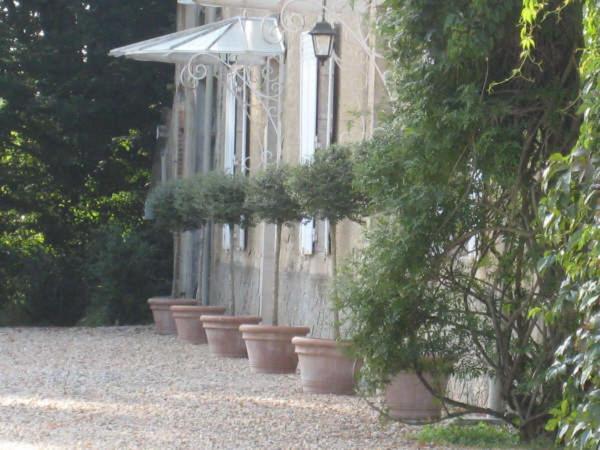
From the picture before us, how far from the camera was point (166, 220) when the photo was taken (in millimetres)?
15555

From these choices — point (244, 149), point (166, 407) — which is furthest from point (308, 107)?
point (166, 407)

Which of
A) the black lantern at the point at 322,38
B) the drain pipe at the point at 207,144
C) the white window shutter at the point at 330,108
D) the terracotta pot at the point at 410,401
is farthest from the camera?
the drain pipe at the point at 207,144

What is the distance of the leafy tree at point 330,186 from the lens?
30.2 ft

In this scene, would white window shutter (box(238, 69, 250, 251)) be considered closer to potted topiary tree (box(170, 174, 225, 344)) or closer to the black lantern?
potted topiary tree (box(170, 174, 225, 344))

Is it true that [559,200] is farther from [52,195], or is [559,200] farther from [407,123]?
[52,195]

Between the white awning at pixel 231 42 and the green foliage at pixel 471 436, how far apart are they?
6.93 m

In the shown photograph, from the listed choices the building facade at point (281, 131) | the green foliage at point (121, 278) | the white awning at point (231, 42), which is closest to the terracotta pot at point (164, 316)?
the building facade at point (281, 131)

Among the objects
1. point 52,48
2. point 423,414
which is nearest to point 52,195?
point 52,48

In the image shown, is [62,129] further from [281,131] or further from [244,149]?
[281,131]

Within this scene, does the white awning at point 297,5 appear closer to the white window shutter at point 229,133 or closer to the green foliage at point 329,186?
the green foliage at point 329,186

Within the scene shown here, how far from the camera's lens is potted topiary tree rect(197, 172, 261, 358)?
1269 cm

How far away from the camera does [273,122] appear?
1393 cm

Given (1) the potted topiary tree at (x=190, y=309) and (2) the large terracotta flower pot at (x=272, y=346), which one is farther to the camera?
(1) the potted topiary tree at (x=190, y=309)

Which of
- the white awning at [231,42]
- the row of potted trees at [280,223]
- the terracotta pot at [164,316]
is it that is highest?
the white awning at [231,42]
